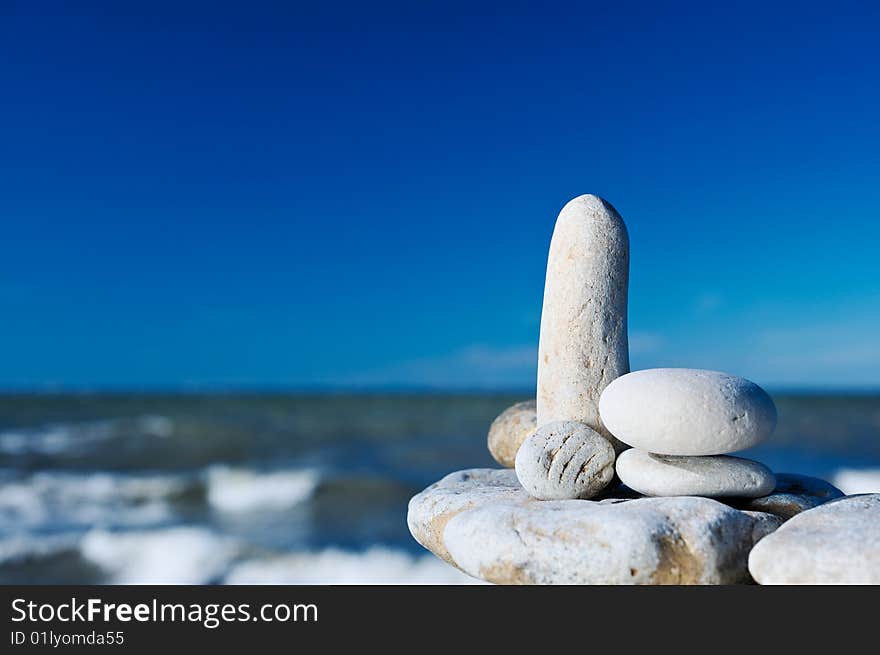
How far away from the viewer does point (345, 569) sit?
11.9 meters

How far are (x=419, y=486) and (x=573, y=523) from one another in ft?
46.6

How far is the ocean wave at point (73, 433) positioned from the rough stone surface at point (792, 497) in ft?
78.0

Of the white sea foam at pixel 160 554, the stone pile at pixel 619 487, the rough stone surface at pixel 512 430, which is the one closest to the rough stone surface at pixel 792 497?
the stone pile at pixel 619 487

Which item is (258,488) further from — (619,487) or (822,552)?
(822,552)

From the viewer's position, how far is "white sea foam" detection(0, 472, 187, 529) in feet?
48.4

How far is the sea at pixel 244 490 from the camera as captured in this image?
12062 millimetres

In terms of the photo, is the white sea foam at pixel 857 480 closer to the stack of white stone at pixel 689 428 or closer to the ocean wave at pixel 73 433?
the stack of white stone at pixel 689 428

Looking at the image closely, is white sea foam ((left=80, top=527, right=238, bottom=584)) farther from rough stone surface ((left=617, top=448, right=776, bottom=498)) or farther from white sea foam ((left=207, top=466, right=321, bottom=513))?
rough stone surface ((left=617, top=448, right=776, bottom=498))

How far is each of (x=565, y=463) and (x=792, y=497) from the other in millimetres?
1524

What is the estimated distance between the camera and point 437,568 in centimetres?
1159

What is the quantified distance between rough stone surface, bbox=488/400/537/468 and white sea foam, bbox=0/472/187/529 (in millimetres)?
10518
